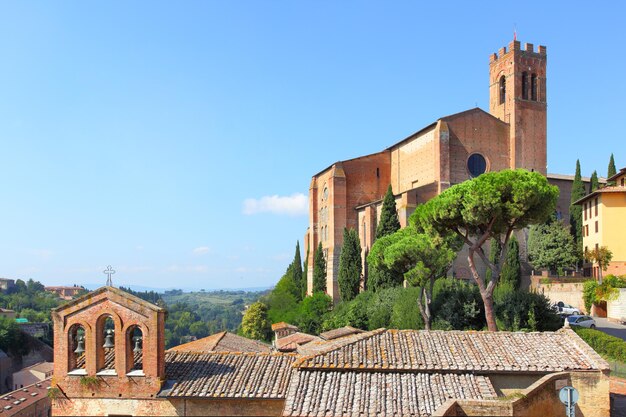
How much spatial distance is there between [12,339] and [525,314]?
201 ft

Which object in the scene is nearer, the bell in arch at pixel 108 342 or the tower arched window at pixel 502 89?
the bell in arch at pixel 108 342

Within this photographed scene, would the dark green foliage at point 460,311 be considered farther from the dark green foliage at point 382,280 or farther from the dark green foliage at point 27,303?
the dark green foliage at point 27,303

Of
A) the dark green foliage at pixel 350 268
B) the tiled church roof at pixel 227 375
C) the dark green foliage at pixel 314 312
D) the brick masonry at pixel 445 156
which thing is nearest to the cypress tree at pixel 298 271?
the brick masonry at pixel 445 156

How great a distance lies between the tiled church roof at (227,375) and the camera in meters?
13.7

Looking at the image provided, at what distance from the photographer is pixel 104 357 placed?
569 inches

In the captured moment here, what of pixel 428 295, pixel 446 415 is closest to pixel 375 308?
pixel 428 295

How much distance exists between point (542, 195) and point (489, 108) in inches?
1311

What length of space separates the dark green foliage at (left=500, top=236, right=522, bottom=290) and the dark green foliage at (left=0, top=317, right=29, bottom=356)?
54040 mm

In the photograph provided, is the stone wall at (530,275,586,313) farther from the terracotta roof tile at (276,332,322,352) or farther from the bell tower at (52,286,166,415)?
the bell tower at (52,286,166,415)

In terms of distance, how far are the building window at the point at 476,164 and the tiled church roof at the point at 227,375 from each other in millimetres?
35489

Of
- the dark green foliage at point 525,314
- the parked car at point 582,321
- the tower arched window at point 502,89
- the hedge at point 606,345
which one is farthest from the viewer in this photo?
the tower arched window at point 502,89

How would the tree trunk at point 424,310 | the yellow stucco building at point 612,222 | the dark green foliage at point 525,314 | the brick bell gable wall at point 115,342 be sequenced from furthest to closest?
the yellow stucco building at point 612,222, the tree trunk at point 424,310, the dark green foliage at point 525,314, the brick bell gable wall at point 115,342

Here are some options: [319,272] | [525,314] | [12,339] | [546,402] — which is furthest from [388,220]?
[12,339]

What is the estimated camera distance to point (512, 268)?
41375 mm
